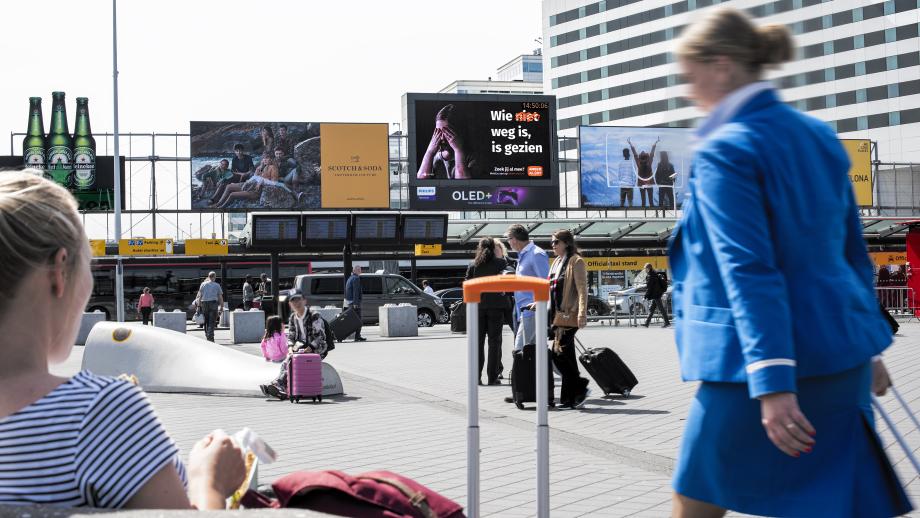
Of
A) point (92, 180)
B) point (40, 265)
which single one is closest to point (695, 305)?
point (40, 265)

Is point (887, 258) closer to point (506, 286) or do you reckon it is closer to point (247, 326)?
point (247, 326)

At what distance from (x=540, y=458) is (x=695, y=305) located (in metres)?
1.34

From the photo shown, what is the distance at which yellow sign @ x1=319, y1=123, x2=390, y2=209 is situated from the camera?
1586 inches

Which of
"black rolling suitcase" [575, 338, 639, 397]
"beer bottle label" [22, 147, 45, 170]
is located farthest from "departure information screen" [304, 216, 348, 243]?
"black rolling suitcase" [575, 338, 639, 397]

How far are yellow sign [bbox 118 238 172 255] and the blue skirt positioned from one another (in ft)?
136

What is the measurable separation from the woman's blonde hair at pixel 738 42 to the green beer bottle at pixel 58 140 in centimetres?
4055

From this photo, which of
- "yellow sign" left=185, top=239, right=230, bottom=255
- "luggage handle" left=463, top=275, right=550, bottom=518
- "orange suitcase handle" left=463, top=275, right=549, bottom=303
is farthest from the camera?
"yellow sign" left=185, top=239, right=230, bottom=255

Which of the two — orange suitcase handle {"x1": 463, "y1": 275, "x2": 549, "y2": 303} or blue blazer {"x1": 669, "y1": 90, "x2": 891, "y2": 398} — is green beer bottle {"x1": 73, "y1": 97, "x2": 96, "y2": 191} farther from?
blue blazer {"x1": 669, "y1": 90, "x2": 891, "y2": 398}

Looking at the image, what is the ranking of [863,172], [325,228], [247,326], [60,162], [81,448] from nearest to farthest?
[81,448] < [247,326] < [325,228] < [60,162] < [863,172]

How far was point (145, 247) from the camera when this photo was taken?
4303 centimetres

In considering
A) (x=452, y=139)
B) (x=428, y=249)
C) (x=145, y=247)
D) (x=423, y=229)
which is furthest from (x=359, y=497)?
(x=145, y=247)

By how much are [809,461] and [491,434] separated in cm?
584

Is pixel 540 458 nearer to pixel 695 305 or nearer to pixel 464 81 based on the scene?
pixel 695 305

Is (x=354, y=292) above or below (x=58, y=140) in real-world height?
below
